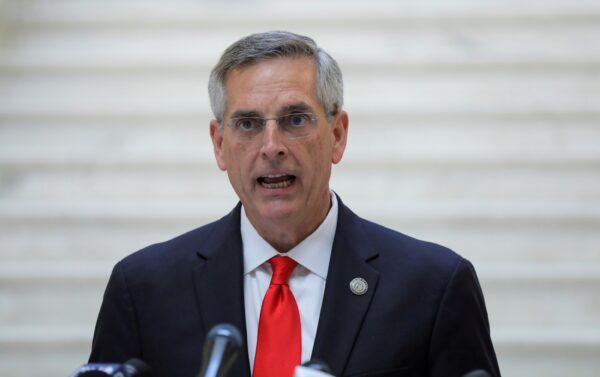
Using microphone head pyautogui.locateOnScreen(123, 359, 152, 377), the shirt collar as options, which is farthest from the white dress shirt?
microphone head pyautogui.locateOnScreen(123, 359, 152, 377)

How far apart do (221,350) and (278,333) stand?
87 cm

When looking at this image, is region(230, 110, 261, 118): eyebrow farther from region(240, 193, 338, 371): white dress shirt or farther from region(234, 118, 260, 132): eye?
region(240, 193, 338, 371): white dress shirt

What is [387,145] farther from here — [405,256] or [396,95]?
[405,256]

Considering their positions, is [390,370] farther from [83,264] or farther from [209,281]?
[83,264]

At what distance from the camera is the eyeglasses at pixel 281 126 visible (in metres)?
2.72

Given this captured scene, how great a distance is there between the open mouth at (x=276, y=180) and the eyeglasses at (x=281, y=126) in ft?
0.30

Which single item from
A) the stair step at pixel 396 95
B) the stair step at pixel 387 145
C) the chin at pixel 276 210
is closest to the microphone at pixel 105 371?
the chin at pixel 276 210

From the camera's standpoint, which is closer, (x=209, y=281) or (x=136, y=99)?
(x=209, y=281)

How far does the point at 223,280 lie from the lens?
9.18 feet

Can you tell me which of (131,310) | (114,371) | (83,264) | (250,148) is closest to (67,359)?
(83,264)

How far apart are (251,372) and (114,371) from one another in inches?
31.8

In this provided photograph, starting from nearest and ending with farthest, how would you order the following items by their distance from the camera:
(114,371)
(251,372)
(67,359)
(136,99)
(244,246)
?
(114,371) → (251,372) → (244,246) → (67,359) → (136,99)

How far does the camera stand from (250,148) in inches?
107

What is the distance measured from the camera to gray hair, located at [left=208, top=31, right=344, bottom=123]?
2777 mm
